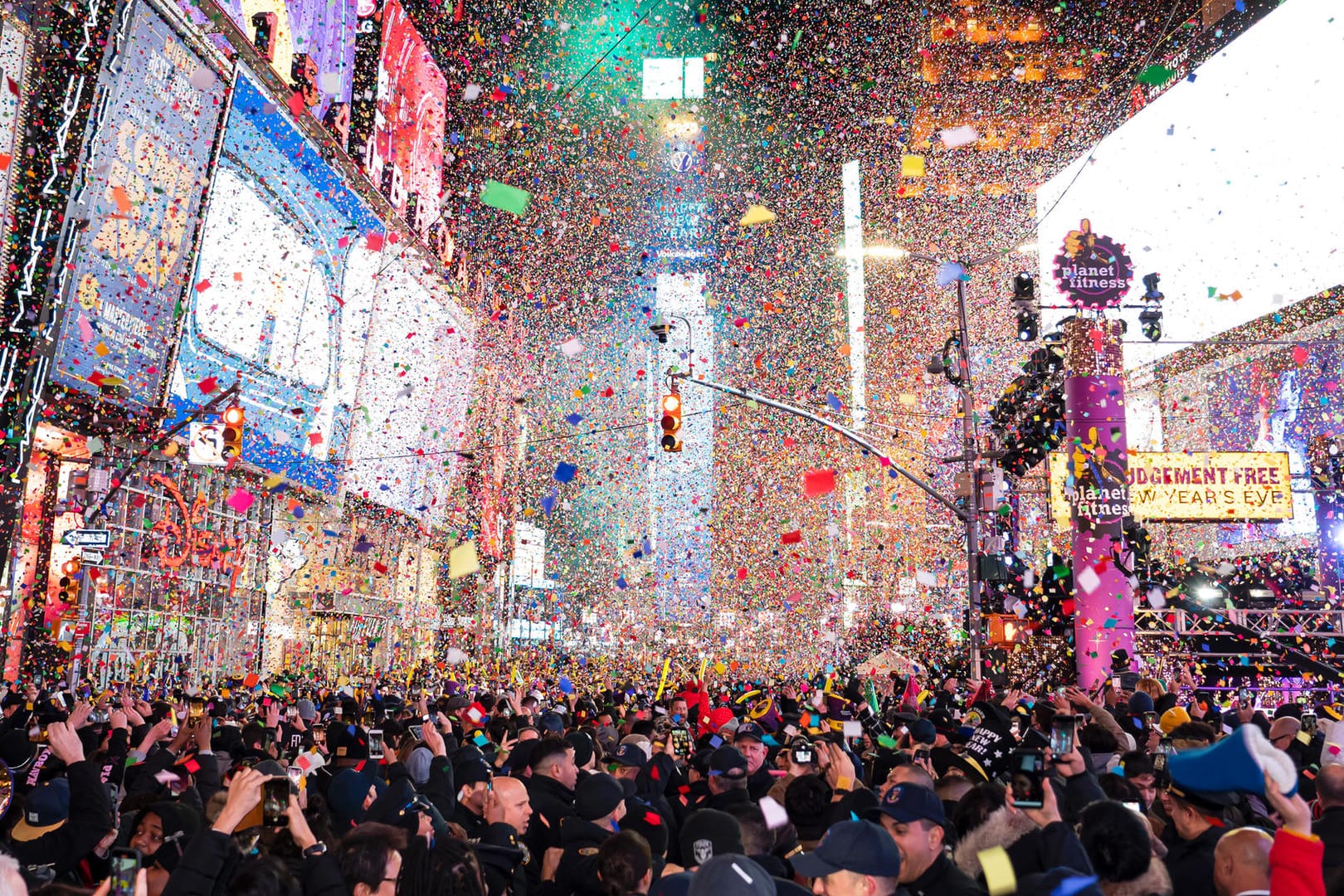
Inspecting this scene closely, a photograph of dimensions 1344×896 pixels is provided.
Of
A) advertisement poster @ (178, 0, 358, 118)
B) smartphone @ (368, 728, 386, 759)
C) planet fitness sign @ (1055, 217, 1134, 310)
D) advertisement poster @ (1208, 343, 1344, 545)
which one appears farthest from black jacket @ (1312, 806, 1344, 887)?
advertisement poster @ (1208, 343, 1344, 545)

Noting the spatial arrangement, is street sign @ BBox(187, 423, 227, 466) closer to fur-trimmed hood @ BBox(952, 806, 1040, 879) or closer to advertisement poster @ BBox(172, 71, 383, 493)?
advertisement poster @ BBox(172, 71, 383, 493)

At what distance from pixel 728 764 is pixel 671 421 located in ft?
31.6

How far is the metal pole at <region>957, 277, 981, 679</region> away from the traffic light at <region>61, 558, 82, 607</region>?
15600 millimetres

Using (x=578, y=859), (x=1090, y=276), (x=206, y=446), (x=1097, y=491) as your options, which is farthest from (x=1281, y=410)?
(x=578, y=859)

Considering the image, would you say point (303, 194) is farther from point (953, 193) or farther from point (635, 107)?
point (635, 107)

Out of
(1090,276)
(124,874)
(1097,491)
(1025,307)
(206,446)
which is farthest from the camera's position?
(206,446)

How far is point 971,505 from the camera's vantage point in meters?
18.5

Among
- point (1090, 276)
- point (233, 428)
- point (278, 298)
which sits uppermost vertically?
point (278, 298)

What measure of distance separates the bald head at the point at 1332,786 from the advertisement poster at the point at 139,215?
21450 mm

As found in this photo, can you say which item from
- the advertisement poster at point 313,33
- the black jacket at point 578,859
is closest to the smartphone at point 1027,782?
the black jacket at point 578,859

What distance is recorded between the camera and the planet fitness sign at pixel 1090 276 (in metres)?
24.6

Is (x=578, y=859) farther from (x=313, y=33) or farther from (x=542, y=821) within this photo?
(x=313, y=33)

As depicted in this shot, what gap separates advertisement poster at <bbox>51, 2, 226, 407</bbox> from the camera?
74.9 ft

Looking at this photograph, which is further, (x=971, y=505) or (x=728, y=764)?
(x=971, y=505)
